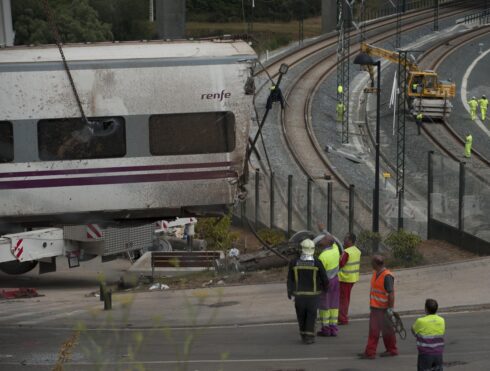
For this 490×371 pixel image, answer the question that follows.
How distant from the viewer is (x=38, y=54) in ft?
47.8

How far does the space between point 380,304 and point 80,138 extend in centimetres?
467

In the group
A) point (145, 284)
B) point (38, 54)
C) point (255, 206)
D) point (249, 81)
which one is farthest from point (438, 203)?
point (38, 54)

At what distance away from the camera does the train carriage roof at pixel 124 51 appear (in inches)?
571

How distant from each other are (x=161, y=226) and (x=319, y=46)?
47.2 m

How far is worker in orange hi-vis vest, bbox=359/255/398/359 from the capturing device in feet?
44.5

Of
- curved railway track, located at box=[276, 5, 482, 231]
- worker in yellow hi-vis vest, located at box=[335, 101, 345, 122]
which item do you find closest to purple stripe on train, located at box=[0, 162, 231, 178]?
curved railway track, located at box=[276, 5, 482, 231]

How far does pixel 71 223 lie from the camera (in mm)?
15445

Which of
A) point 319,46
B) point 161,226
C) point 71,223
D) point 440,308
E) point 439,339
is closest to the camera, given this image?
point 439,339

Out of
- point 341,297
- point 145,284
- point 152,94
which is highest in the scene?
point 152,94

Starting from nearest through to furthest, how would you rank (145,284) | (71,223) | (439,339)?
(439,339), (71,223), (145,284)

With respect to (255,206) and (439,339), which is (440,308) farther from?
(255,206)

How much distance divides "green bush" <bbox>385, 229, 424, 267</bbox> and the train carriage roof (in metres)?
7.72

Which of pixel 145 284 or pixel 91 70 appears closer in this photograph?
pixel 91 70

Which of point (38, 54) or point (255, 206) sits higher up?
point (38, 54)
